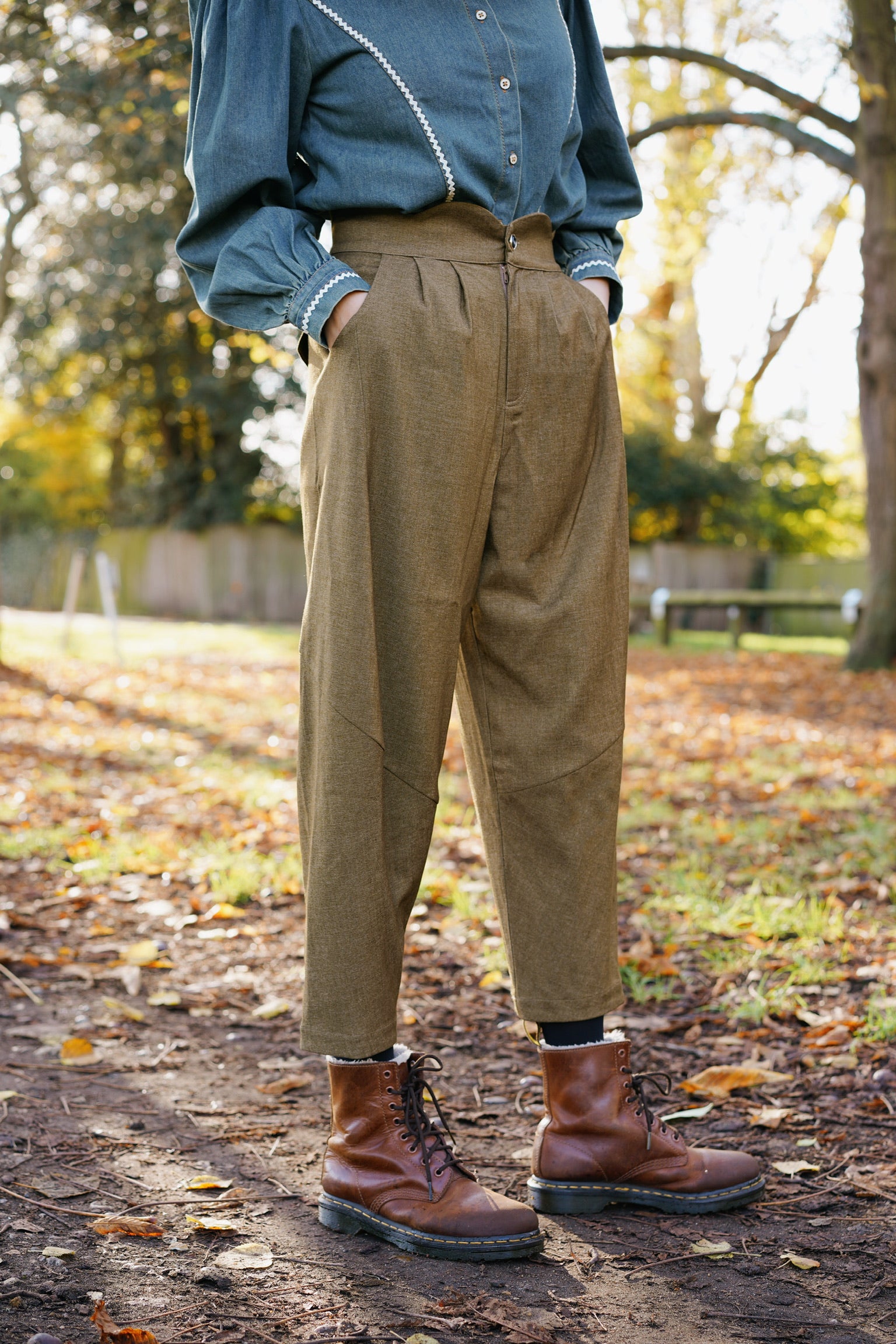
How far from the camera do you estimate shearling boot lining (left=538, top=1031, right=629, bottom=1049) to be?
6.34 ft

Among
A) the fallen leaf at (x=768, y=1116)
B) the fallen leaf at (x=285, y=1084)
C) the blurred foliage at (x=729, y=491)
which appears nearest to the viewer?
the fallen leaf at (x=768, y=1116)

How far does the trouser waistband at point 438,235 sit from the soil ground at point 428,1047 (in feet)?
4.88

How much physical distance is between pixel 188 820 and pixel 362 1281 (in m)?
3.31

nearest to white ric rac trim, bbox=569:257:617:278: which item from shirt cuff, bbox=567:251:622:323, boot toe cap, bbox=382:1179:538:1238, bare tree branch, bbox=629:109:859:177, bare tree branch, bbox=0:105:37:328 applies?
shirt cuff, bbox=567:251:622:323

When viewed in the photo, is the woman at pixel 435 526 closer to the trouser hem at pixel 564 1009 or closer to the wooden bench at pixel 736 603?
the trouser hem at pixel 564 1009

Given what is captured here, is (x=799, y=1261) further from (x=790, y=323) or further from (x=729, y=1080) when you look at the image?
(x=790, y=323)

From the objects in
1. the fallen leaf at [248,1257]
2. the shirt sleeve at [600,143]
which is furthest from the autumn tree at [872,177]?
→ the fallen leaf at [248,1257]

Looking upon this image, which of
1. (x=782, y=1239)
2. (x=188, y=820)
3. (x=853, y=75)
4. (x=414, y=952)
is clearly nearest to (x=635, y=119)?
(x=853, y=75)

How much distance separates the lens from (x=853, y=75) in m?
10.2

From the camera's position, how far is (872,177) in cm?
980

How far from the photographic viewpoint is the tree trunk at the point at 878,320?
31.0ft

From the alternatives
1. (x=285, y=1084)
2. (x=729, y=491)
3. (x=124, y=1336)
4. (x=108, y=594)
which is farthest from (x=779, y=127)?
(x=729, y=491)

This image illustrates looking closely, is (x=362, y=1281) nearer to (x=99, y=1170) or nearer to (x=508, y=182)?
(x=99, y=1170)

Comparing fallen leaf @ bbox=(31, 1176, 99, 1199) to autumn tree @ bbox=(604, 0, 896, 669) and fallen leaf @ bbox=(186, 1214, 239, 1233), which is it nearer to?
fallen leaf @ bbox=(186, 1214, 239, 1233)
